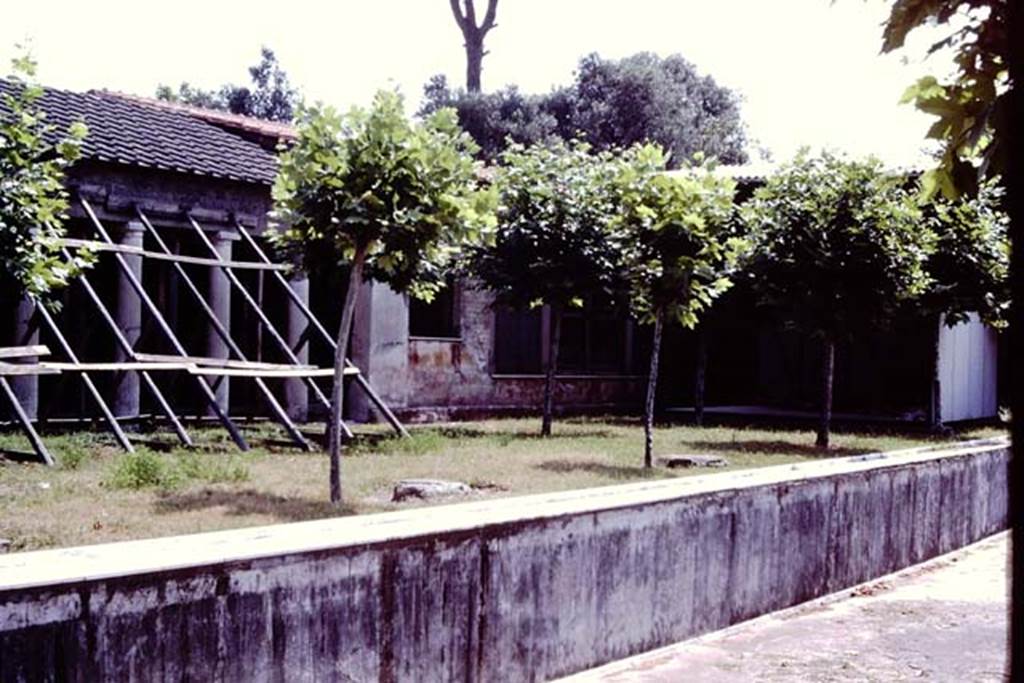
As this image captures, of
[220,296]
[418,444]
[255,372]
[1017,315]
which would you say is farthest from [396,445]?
[1017,315]

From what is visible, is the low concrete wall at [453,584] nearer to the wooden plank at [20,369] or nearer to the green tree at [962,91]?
the green tree at [962,91]

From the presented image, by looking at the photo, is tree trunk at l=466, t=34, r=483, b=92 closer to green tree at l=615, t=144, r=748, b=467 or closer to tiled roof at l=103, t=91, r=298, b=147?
tiled roof at l=103, t=91, r=298, b=147

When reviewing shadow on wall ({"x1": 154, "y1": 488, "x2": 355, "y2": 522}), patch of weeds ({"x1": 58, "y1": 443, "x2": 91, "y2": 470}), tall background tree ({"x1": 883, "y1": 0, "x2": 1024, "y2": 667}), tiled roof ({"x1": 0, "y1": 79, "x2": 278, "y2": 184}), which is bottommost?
shadow on wall ({"x1": 154, "y1": 488, "x2": 355, "y2": 522})

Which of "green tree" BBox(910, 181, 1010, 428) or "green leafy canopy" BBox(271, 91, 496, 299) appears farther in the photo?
"green tree" BBox(910, 181, 1010, 428)

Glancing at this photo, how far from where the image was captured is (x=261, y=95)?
144 feet

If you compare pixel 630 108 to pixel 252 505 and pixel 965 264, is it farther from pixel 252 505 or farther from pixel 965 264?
pixel 252 505

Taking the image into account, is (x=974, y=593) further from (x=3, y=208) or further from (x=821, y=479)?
(x=3, y=208)

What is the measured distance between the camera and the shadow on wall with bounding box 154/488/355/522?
8.24 m

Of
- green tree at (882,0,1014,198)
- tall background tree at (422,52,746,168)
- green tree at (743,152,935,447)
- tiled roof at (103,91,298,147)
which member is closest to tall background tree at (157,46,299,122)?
tall background tree at (422,52,746,168)

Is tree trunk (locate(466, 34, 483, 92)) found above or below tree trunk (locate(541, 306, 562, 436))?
above

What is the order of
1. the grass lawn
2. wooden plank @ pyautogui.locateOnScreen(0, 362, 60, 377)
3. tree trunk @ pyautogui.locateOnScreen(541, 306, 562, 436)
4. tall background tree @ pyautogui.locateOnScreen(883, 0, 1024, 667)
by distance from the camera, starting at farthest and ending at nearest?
tree trunk @ pyautogui.locateOnScreen(541, 306, 562, 436), wooden plank @ pyautogui.locateOnScreen(0, 362, 60, 377), the grass lawn, tall background tree @ pyautogui.locateOnScreen(883, 0, 1024, 667)

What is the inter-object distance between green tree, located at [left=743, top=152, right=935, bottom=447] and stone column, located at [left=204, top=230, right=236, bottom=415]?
22.5ft

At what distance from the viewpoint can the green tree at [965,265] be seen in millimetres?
17344

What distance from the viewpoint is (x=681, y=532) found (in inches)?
281
